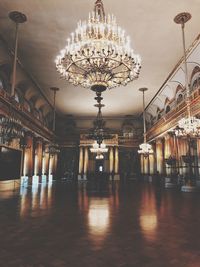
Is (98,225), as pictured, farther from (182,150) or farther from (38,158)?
(38,158)

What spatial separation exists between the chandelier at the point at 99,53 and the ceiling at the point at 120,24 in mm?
1487

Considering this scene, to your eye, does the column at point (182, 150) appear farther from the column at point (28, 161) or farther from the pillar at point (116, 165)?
the column at point (28, 161)

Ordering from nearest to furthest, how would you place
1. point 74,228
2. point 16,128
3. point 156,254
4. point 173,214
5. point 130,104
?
point 156,254
point 74,228
point 173,214
point 16,128
point 130,104

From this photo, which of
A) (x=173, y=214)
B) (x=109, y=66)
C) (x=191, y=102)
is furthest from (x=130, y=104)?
(x=173, y=214)

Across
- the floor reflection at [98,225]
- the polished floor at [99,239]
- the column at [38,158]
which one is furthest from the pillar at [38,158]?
the floor reflection at [98,225]

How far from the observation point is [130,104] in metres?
18.6

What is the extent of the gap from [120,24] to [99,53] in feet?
11.6

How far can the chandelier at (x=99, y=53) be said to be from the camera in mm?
5602

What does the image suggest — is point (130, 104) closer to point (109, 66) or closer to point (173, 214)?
point (109, 66)

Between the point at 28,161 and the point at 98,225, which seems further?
the point at 28,161

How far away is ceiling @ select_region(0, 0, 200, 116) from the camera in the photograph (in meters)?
7.30

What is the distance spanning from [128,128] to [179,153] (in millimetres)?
9972

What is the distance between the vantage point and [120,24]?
8312mm

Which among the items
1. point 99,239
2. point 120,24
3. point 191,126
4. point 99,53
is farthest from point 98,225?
point 120,24
